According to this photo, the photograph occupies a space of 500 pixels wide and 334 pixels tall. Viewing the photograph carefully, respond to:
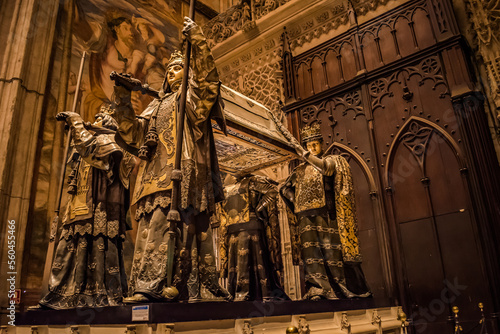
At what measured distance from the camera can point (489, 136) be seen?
5.02 metres

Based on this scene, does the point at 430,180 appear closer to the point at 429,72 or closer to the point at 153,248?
the point at 429,72

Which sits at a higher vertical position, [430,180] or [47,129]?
[47,129]

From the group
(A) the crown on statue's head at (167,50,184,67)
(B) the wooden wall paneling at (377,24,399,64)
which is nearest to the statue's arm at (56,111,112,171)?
(A) the crown on statue's head at (167,50,184,67)

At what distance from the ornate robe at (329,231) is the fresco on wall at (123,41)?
3561 mm

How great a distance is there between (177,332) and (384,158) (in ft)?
15.6

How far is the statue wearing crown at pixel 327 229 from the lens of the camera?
4027 millimetres

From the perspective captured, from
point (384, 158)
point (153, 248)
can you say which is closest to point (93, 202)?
point (153, 248)

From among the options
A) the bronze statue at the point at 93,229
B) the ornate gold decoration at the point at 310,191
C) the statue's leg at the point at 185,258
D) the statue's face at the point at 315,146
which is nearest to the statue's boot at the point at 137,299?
the statue's leg at the point at 185,258

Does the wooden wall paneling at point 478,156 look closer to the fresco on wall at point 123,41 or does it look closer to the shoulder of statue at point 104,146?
the shoulder of statue at point 104,146

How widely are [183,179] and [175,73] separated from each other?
1.10 metres

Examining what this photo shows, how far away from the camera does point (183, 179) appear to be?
8.54 feet

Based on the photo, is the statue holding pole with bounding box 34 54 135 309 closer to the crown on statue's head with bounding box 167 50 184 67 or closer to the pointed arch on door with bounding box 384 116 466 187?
the crown on statue's head with bounding box 167 50 184 67

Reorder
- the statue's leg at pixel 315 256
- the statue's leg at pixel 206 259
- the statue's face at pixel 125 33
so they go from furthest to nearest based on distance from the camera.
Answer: the statue's face at pixel 125 33 → the statue's leg at pixel 315 256 → the statue's leg at pixel 206 259

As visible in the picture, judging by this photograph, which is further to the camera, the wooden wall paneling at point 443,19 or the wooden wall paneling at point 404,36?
the wooden wall paneling at point 404,36
